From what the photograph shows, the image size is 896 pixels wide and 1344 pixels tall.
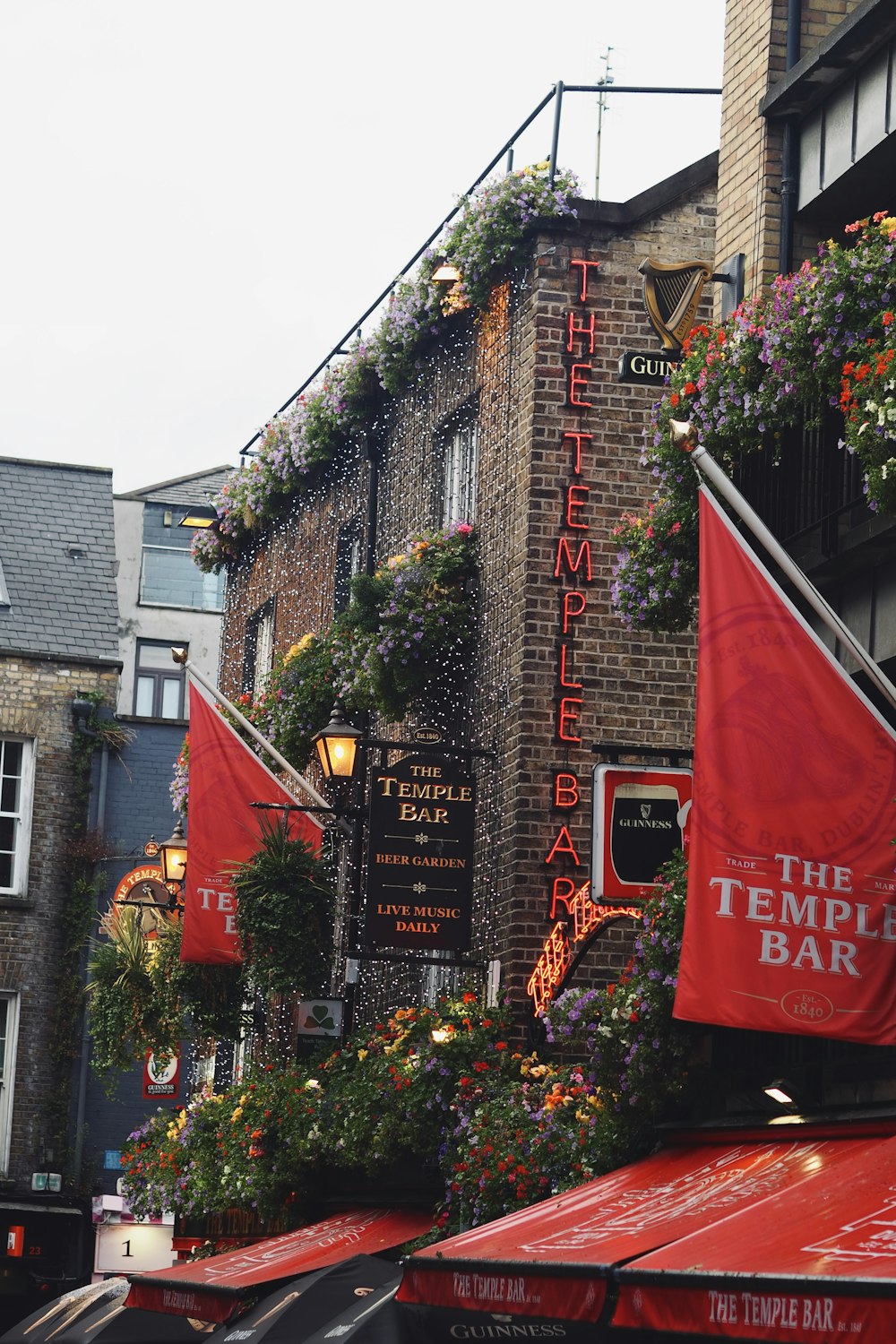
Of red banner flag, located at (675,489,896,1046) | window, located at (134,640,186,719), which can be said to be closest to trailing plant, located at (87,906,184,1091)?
red banner flag, located at (675,489,896,1046)

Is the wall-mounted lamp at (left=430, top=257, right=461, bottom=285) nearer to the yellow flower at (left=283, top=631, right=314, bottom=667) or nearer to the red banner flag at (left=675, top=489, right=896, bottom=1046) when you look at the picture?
the yellow flower at (left=283, top=631, right=314, bottom=667)

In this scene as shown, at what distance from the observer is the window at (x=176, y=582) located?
41550mm

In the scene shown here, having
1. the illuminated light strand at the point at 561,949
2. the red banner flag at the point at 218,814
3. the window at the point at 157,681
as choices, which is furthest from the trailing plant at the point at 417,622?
the window at the point at 157,681

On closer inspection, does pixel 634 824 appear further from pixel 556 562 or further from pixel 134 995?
pixel 134 995

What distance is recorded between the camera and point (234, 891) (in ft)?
57.6

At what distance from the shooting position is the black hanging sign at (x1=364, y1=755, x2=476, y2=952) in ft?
51.1

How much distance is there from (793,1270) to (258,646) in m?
17.9

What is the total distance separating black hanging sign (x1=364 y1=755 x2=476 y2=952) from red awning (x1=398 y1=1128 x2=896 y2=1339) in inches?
168

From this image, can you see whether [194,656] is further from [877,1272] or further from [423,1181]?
[877,1272]

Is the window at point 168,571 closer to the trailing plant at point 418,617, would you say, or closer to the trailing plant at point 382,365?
the trailing plant at point 382,365

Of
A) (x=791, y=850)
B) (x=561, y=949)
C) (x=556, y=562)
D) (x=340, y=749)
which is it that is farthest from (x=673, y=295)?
(x=791, y=850)

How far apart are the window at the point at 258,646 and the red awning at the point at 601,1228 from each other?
→ 1315 centimetres

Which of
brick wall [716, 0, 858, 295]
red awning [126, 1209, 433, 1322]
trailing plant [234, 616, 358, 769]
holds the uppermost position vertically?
brick wall [716, 0, 858, 295]

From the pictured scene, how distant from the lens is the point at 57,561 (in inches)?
1270
